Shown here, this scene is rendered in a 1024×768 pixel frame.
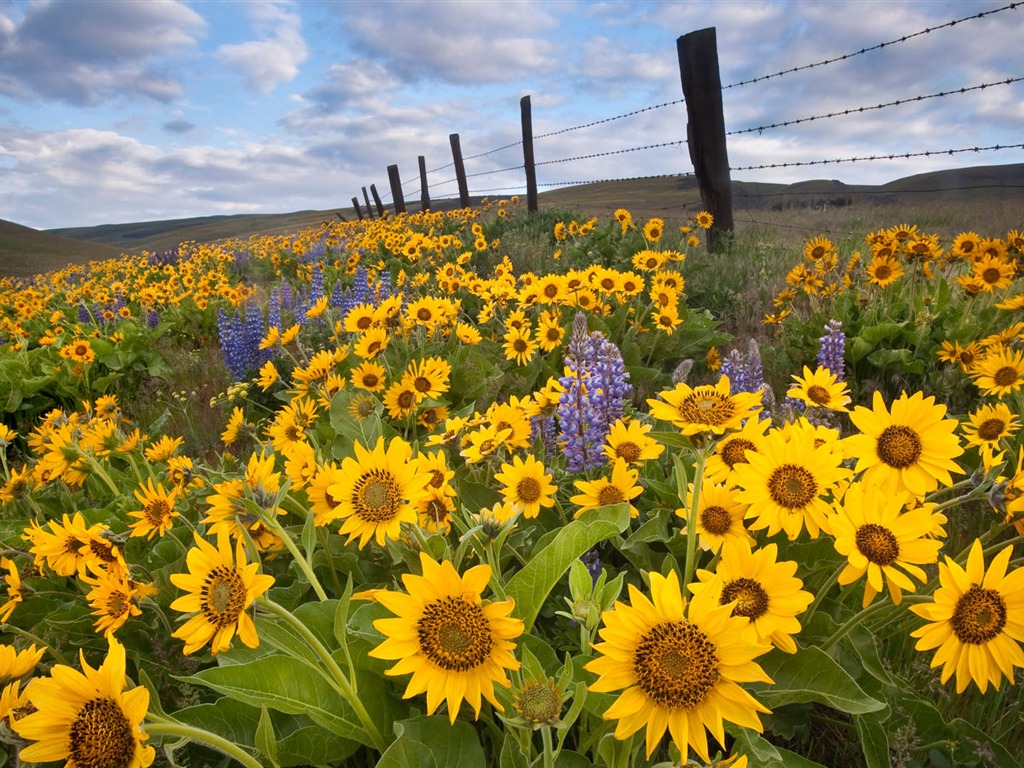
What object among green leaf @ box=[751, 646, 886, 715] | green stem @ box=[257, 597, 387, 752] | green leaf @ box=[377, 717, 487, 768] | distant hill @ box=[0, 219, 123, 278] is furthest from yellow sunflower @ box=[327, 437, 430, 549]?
distant hill @ box=[0, 219, 123, 278]

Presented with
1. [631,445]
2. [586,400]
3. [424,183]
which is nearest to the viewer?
[631,445]

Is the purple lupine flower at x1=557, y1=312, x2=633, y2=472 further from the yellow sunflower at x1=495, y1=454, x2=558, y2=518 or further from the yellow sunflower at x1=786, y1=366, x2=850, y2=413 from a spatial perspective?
the yellow sunflower at x1=786, y1=366, x2=850, y2=413

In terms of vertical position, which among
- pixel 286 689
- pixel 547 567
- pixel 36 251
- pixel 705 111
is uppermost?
pixel 705 111

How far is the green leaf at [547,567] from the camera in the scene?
1.16 m

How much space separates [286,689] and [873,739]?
3.52ft

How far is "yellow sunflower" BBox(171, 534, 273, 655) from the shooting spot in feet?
3.03

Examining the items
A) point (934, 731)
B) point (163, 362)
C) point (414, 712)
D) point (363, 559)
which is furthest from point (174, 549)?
point (163, 362)

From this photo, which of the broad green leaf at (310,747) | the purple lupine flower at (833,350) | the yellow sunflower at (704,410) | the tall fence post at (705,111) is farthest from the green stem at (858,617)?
the tall fence post at (705,111)

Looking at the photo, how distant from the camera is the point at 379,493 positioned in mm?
1139

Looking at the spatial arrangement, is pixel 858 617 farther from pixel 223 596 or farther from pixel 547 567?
pixel 223 596

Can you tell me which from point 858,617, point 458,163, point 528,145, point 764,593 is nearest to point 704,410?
point 764,593

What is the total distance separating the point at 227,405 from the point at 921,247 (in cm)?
415

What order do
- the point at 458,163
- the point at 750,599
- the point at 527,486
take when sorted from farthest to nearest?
the point at 458,163 < the point at 527,486 < the point at 750,599

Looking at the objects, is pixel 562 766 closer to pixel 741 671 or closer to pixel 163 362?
pixel 741 671
